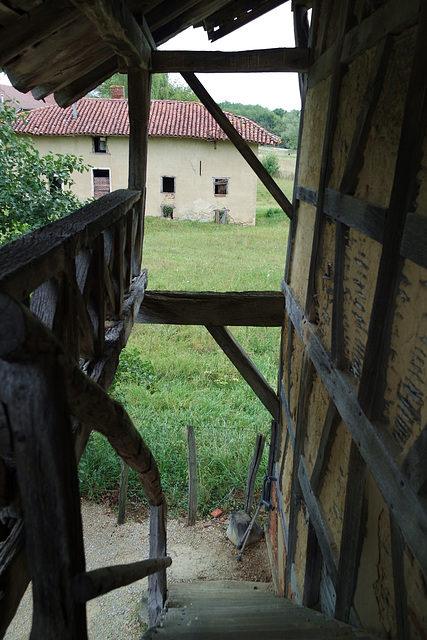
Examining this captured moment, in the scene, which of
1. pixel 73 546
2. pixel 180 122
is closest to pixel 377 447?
pixel 73 546

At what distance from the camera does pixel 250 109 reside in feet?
169

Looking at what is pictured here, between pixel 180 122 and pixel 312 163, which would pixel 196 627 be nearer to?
pixel 312 163

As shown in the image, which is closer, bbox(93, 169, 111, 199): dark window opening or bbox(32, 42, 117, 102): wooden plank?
bbox(32, 42, 117, 102): wooden plank

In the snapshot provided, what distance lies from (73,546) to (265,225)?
21.2 metres

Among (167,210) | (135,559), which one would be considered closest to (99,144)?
(167,210)

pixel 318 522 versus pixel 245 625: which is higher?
pixel 245 625

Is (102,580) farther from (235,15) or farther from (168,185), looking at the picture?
(168,185)

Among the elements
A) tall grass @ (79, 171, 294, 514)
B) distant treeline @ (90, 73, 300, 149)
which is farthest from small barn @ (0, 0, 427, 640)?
distant treeline @ (90, 73, 300, 149)

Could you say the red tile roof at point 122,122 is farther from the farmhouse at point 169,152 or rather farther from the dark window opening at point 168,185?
the dark window opening at point 168,185

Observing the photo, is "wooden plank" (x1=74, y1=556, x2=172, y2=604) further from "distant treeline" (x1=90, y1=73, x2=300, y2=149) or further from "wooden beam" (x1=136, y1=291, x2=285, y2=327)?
"distant treeline" (x1=90, y1=73, x2=300, y2=149)

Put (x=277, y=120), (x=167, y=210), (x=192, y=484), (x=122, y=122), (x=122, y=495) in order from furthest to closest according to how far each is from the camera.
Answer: (x=277, y=120), (x=167, y=210), (x=122, y=122), (x=192, y=484), (x=122, y=495)

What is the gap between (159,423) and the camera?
7.83 metres

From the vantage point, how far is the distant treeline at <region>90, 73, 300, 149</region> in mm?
35000

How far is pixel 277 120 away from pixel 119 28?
4539cm
